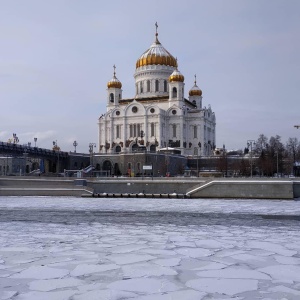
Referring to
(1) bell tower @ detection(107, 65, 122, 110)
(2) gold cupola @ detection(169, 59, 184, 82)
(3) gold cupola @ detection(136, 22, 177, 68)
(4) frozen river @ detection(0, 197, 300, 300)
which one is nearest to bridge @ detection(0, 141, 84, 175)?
(1) bell tower @ detection(107, 65, 122, 110)

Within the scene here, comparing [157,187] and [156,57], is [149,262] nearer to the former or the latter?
[157,187]

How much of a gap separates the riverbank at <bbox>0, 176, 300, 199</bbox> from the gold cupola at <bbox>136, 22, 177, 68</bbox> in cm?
4323

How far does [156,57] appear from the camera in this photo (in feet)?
295

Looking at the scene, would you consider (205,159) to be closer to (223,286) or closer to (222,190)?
(222,190)

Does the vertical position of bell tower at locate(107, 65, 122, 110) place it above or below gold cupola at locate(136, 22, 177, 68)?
below

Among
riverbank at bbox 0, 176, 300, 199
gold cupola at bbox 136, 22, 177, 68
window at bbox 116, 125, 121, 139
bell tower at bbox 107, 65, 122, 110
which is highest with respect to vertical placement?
gold cupola at bbox 136, 22, 177, 68

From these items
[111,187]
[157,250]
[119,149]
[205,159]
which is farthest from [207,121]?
[157,250]

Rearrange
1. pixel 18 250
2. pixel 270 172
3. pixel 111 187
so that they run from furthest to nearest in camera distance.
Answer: pixel 270 172
pixel 111 187
pixel 18 250

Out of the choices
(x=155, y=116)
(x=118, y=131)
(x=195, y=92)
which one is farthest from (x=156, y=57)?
(x=118, y=131)

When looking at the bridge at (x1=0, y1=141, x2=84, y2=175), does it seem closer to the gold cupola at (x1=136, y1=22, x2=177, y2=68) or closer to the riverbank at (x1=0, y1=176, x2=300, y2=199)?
the riverbank at (x1=0, y1=176, x2=300, y2=199)

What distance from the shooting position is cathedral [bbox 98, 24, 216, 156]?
83.9m

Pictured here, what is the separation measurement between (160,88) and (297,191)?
49.5 m

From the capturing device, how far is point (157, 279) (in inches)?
385

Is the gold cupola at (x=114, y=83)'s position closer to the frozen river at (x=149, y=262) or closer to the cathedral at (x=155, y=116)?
the cathedral at (x=155, y=116)
